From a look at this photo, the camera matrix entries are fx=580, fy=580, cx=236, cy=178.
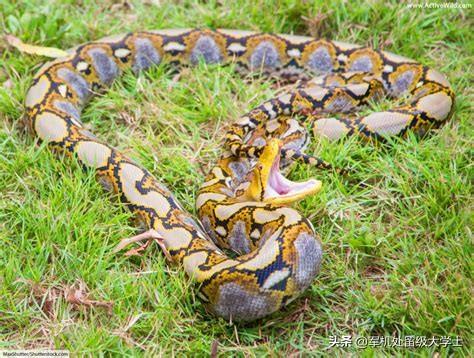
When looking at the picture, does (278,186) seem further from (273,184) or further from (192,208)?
(192,208)

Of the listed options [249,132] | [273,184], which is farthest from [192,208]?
[249,132]

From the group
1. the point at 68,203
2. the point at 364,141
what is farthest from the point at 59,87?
the point at 364,141

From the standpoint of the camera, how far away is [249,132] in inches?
250

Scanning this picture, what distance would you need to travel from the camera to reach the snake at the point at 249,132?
4480mm

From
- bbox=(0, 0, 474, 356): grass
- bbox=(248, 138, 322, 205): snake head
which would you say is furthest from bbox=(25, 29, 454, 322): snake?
bbox=(0, 0, 474, 356): grass

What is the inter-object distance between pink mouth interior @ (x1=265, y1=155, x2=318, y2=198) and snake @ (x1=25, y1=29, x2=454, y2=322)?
0.01 metres

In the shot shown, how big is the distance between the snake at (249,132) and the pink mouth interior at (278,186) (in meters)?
0.01

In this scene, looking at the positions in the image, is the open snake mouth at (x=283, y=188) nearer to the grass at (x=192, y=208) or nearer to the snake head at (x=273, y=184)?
the snake head at (x=273, y=184)

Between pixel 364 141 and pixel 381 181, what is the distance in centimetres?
64

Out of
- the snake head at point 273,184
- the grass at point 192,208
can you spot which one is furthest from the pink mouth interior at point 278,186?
the grass at point 192,208

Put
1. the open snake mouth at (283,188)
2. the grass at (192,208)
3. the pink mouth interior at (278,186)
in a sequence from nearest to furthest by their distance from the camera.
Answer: the grass at (192,208) → the open snake mouth at (283,188) → the pink mouth interior at (278,186)

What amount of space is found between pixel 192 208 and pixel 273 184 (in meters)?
0.88

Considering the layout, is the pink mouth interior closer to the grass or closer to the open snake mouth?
Result: the open snake mouth

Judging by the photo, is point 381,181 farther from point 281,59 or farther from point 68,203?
point 68,203
